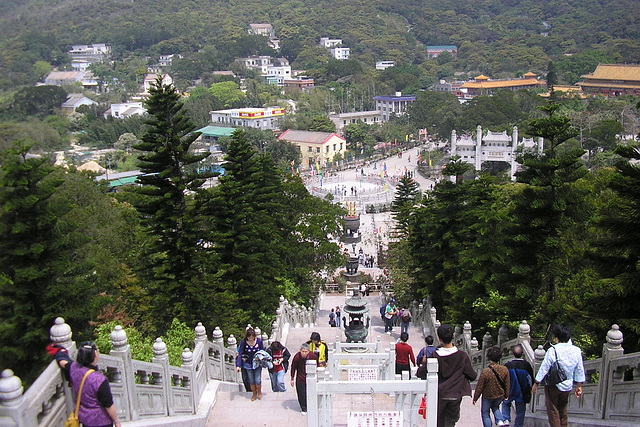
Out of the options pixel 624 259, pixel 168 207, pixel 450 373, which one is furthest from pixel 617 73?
pixel 450 373

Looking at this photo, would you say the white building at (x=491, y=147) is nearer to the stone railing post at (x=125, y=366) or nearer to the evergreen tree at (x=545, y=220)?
the evergreen tree at (x=545, y=220)

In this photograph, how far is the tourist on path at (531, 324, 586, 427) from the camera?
6.31 m

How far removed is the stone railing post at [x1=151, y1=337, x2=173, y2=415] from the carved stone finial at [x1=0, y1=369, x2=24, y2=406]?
2.97 m

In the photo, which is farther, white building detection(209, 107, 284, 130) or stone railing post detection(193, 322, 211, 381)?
white building detection(209, 107, 284, 130)

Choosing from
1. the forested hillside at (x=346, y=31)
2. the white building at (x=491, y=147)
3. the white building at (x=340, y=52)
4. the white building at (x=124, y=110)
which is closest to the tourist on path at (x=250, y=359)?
the white building at (x=491, y=147)

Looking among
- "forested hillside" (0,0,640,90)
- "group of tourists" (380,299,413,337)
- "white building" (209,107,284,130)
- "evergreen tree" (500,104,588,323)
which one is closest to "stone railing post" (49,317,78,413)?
"evergreen tree" (500,104,588,323)

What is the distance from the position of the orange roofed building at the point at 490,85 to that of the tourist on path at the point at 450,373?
8092 cm

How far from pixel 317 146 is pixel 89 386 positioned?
186 ft

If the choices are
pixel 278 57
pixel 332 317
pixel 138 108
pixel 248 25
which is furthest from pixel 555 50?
pixel 332 317

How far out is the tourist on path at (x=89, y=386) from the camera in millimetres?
5266

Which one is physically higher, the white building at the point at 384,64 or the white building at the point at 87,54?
the white building at the point at 87,54

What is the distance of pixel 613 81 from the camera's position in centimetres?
7769

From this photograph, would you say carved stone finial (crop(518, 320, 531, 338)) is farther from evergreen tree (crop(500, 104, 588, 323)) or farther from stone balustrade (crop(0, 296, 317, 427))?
stone balustrade (crop(0, 296, 317, 427))

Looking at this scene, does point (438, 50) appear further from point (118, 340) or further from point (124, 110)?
point (118, 340)
